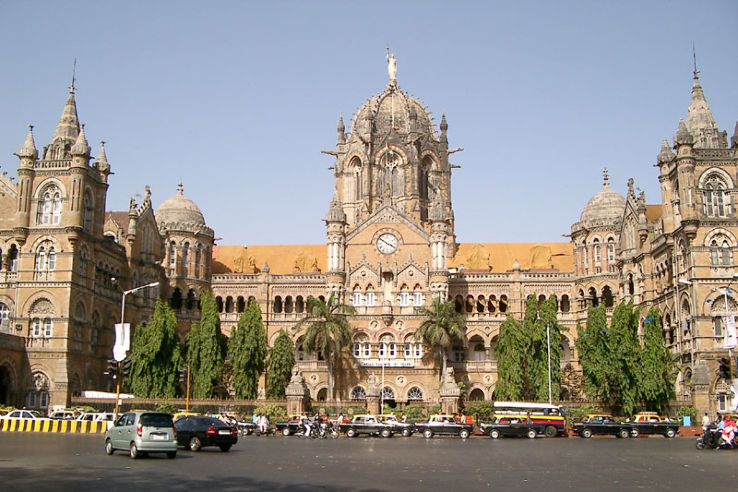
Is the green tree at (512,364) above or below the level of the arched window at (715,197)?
below

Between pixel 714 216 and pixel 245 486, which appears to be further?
pixel 714 216

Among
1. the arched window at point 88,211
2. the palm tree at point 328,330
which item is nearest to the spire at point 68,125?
the arched window at point 88,211

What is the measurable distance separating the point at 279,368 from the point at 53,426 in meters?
24.7

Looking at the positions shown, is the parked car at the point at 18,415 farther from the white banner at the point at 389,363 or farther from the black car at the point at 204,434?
the white banner at the point at 389,363

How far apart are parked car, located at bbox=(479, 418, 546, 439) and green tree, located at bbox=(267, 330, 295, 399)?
2534cm

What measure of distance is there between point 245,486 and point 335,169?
248ft

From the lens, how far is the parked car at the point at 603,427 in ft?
168

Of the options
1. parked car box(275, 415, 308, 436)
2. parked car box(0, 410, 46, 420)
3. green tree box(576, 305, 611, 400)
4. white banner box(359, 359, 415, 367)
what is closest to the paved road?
parked car box(0, 410, 46, 420)

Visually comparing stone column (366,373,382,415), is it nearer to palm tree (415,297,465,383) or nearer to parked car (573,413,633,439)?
palm tree (415,297,465,383)

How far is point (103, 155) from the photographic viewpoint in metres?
72.1

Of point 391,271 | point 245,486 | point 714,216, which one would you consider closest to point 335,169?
point 391,271

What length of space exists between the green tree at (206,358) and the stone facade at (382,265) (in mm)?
7612

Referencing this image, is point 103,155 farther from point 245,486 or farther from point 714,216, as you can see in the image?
point 245,486

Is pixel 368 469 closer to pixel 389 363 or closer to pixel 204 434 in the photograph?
pixel 204 434
